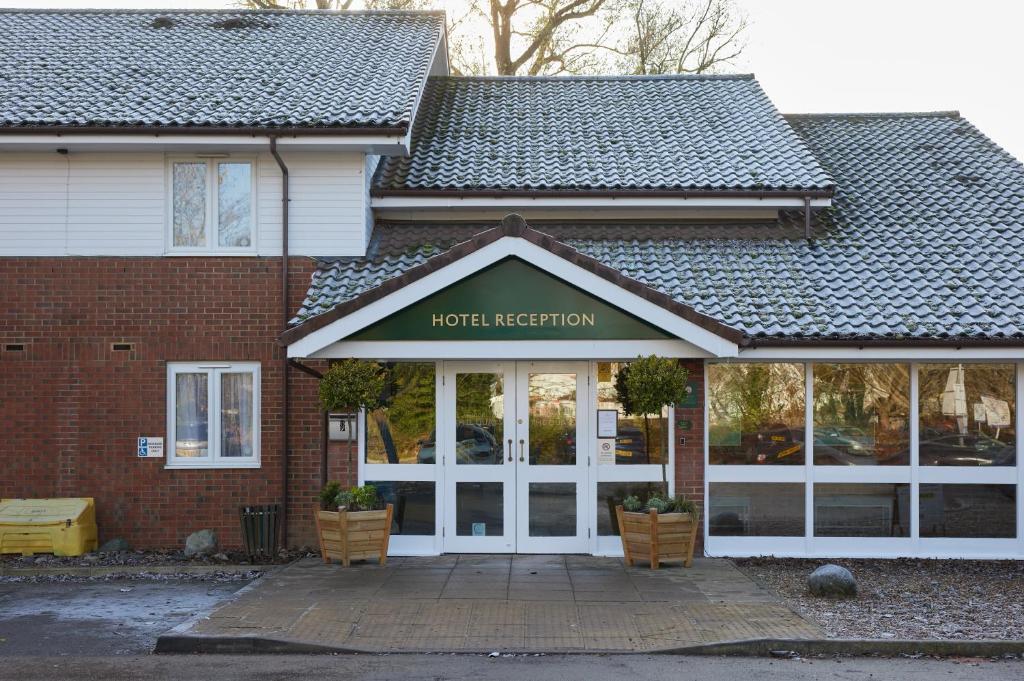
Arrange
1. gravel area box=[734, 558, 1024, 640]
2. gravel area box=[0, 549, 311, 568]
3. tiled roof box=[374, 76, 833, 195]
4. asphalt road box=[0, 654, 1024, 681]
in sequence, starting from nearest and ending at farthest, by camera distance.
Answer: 1. asphalt road box=[0, 654, 1024, 681]
2. gravel area box=[734, 558, 1024, 640]
3. gravel area box=[0, 549, 311, 568]
4. tiled roof box=[374, 76, 833, 195]

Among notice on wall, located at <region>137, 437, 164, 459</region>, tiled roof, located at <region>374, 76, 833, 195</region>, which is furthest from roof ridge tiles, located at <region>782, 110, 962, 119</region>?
notice on wall, located at <region>137, 437, 164, 459</region>

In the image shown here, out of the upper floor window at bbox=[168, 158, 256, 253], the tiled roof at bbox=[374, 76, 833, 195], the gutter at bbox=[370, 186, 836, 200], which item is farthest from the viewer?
A: the tiled roof at bbox=[374, 76, 833, 195]

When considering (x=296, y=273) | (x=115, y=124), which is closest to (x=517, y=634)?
(x=296, y=273)

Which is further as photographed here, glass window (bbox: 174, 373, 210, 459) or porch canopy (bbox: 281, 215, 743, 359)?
glass window (bbox: 174, 373, 210, 459)

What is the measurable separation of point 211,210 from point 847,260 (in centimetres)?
823

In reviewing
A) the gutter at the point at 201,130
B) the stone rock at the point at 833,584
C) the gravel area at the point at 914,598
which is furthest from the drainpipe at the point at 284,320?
the stone rock at the point at 833,584

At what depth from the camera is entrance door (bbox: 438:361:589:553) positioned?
1261 cm

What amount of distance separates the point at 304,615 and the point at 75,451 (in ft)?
16.6

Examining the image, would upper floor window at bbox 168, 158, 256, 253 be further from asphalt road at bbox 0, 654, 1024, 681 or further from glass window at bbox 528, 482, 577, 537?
asphalt road at bbox 0, 654, 1024, 681

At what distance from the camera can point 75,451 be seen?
42.5 ft

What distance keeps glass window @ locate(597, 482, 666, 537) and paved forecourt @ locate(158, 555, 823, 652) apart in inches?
20.5

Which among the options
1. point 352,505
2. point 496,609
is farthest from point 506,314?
point 496,609

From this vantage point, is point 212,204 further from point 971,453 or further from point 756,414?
point 971,453

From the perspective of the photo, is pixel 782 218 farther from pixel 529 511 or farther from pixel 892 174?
pixel 529 511
